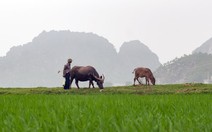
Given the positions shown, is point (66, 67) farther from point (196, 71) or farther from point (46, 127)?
point (196, 71)

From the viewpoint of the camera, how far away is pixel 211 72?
16275cm

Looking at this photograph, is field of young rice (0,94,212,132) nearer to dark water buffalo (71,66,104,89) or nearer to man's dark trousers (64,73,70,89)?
man's dark trousers (64,73,70,89)

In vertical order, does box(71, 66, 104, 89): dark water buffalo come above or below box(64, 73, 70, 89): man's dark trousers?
above

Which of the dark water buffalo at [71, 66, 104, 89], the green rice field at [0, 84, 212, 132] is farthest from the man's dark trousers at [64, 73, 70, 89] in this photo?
the green rice field at [0, 84, 212, 132]

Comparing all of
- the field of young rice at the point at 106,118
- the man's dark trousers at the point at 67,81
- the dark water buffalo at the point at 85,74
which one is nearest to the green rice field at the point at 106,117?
the field of young rice at the point at 106,118

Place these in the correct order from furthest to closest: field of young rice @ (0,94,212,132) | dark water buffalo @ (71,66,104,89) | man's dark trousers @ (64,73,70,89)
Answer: dark water buffalo @ (71,66,104,89) < man's dark trousers @ (64,73,70,89) < field of young rice @ (0,94,212,132)

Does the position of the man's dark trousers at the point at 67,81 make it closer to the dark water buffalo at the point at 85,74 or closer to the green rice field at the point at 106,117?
the dark water buffalo at the point at 85,74

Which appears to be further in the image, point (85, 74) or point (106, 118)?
point (85, 74)

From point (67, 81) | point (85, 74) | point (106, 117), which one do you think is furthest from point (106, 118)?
point (85, 74)

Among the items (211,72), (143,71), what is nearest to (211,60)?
(211,72)

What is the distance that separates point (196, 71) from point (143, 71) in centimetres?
14395

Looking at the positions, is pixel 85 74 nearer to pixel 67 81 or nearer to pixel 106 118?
pixel 67 81

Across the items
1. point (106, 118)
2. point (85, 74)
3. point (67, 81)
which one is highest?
point (85, 74)

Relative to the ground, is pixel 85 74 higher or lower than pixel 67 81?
higher
